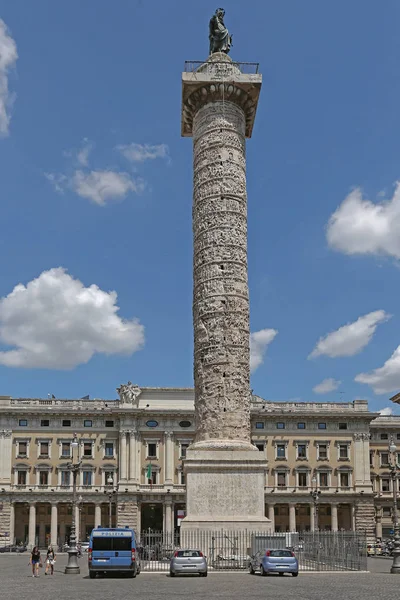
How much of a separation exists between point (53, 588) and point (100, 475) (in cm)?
4356

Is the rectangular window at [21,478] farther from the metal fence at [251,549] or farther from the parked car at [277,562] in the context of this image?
the parked car at [277,562]

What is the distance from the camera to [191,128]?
1226 inches

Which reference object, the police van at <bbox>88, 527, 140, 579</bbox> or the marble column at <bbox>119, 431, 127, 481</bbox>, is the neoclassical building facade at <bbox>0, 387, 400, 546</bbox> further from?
the police van at <bbox>88, 527, 140, 579</bbox>

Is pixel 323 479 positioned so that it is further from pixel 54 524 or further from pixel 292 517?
pixel 54 524

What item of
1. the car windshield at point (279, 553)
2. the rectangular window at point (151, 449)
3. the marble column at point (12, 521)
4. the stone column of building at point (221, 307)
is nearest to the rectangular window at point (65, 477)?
the marble column at point (12, 521)

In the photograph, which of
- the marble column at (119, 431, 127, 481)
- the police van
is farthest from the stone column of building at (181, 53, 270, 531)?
the marble column at (119, 431, 127, 481)

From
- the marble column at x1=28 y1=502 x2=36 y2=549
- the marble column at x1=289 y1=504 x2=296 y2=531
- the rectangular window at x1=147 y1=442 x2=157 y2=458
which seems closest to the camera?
the marble column at x1=28 y1=502 x2=36 y2=549

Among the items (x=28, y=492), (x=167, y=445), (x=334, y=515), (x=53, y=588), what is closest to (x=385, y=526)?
(x=334, y=515)

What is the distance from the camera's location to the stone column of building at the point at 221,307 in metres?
24.3

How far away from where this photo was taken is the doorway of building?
60219 mm

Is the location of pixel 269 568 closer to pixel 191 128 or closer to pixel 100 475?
pixel 191 128

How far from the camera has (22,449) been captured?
197ft

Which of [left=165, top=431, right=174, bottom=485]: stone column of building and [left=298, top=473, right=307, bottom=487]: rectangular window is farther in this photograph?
[left=298, top=473, right=307, bottom=487]: rectangular window

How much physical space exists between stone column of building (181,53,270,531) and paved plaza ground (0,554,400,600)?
337 centimetres
